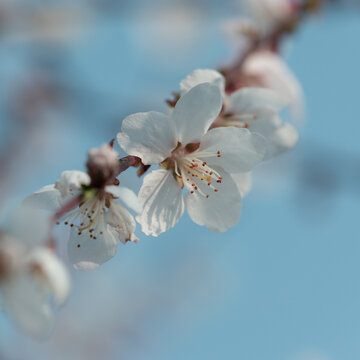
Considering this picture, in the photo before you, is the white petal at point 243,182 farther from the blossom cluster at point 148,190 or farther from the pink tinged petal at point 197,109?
the pink tinged petal at point 197,109

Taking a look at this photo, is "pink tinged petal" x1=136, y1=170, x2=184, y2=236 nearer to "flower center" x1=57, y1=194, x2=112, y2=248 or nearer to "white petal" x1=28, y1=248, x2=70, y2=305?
"flower center" x1=57, y1=194, x2=112, y2=248

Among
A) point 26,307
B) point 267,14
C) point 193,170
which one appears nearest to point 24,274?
point 26,307

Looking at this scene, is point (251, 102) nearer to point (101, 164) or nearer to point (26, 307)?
point (101, 164)

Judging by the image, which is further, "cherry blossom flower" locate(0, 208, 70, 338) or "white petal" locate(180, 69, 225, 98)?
"white petal" locate(180, 69, 225, 98)

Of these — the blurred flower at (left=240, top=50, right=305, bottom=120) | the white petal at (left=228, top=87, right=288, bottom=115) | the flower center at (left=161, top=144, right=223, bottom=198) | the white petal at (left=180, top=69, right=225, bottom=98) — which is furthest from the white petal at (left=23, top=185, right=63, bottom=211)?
the blurred flower at (left=240, top=50, right=305, bottom=120)

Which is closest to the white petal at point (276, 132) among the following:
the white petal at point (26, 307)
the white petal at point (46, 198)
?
the white petal at point (46, 198)

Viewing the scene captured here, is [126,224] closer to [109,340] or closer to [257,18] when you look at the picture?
[257,18]
